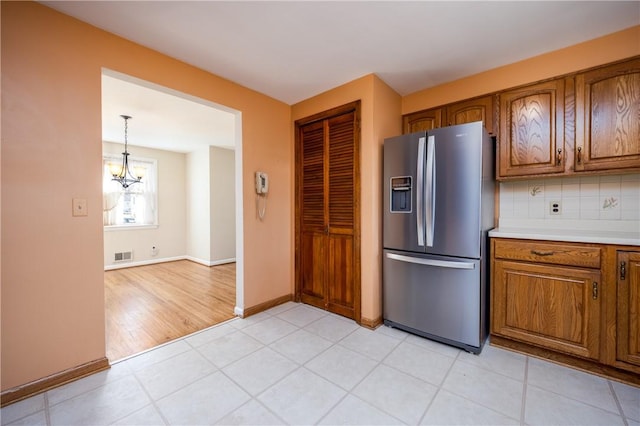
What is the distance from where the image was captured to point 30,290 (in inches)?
63.1

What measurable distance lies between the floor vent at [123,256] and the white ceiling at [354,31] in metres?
4.33

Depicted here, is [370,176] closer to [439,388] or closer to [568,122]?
[568,122]

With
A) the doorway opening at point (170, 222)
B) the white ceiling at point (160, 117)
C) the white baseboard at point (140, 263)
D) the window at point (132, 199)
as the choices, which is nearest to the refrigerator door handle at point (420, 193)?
the doorway opening at point (170, 222)

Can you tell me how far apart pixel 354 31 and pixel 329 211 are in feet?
5.44

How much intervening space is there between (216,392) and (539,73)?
3422mm

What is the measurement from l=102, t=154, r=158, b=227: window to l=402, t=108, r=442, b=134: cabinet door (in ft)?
16.1

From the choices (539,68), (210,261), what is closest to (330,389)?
(539,68)

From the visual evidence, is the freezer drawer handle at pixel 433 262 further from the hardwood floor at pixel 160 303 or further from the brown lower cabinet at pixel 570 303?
the hardwood floor at pixel 160 303

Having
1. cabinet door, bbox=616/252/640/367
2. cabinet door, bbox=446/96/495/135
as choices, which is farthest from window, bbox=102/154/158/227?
cabinet door, bbox=616/252/640/367

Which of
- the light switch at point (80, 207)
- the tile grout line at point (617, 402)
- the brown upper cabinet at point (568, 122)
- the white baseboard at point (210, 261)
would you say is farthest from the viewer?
the white baseboard at point (210, 261)

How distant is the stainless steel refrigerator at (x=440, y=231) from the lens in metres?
2.04

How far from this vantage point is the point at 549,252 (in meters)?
1.91

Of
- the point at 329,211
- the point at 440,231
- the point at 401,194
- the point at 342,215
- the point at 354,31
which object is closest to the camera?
the point at 354,31

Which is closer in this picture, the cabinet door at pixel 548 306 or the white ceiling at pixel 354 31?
the white ceiling at pixel 354 31
